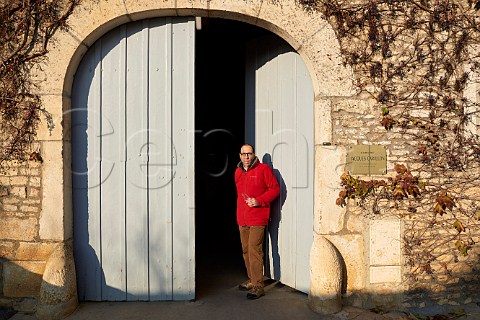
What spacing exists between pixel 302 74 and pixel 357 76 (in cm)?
57

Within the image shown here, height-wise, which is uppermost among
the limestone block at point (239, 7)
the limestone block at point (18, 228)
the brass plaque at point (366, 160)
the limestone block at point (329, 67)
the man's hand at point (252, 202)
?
the limestone block at point (239, 7)

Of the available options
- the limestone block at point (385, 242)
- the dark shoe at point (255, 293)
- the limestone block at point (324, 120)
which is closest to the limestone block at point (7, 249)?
the dark shoe at point (255, 293)

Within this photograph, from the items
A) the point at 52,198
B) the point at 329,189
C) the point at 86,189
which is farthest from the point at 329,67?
the point at 52,198

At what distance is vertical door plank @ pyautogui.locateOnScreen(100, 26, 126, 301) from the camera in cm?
348

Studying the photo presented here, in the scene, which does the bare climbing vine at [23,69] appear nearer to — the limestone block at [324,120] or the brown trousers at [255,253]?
the brown trousers at [255,253]

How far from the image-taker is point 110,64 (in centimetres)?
349

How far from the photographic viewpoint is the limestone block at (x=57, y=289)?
10.3ft

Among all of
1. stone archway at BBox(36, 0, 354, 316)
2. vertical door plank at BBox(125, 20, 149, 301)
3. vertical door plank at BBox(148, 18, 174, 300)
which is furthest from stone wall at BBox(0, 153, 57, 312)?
vertical door plank at BBox(148, 18, 174, 300)

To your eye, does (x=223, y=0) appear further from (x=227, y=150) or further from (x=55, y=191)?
(x=227, y=150)

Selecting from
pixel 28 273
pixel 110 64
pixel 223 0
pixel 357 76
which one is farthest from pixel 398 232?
pixel 28 273

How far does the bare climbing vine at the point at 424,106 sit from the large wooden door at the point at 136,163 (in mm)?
1484

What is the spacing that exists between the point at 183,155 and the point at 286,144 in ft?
3.67

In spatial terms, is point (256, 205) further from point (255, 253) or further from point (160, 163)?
point (160, 163)

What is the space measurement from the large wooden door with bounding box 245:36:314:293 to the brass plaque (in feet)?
1.40
